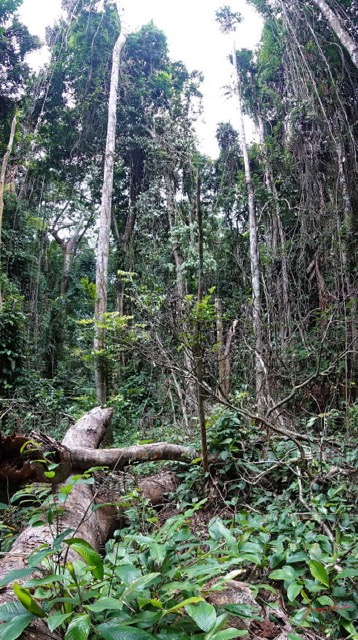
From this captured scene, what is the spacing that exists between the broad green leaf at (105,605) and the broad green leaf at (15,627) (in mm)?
142

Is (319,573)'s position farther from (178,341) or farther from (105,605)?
(178,341)

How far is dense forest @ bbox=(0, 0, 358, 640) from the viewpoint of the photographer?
1354mm

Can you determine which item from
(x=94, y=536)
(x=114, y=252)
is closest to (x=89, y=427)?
(x=94, y=536)

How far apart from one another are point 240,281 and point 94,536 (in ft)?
29.5

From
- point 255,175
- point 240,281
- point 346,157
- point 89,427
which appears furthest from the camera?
point 240,281

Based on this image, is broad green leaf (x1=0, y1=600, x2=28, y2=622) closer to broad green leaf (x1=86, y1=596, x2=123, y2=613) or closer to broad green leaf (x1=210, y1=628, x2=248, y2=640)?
broad green leaf (x1=86, y1=596, x2=123, y2=613)

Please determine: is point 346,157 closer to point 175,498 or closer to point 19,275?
point 175,498

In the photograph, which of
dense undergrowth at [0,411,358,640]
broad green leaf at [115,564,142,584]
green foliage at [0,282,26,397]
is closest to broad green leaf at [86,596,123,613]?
dense undergrowth at [0,411,358,640]

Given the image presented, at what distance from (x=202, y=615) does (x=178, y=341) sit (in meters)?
2.84

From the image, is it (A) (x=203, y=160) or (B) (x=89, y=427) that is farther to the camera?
(A) (x=203, y=160)

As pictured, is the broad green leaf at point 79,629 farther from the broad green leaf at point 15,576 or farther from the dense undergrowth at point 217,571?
the broad green leaf at point 15,576

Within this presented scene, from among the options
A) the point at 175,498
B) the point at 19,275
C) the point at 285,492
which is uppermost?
the point at 19,275

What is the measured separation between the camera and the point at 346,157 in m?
6.77

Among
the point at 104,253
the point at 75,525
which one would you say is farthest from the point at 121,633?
the point at 104,253
